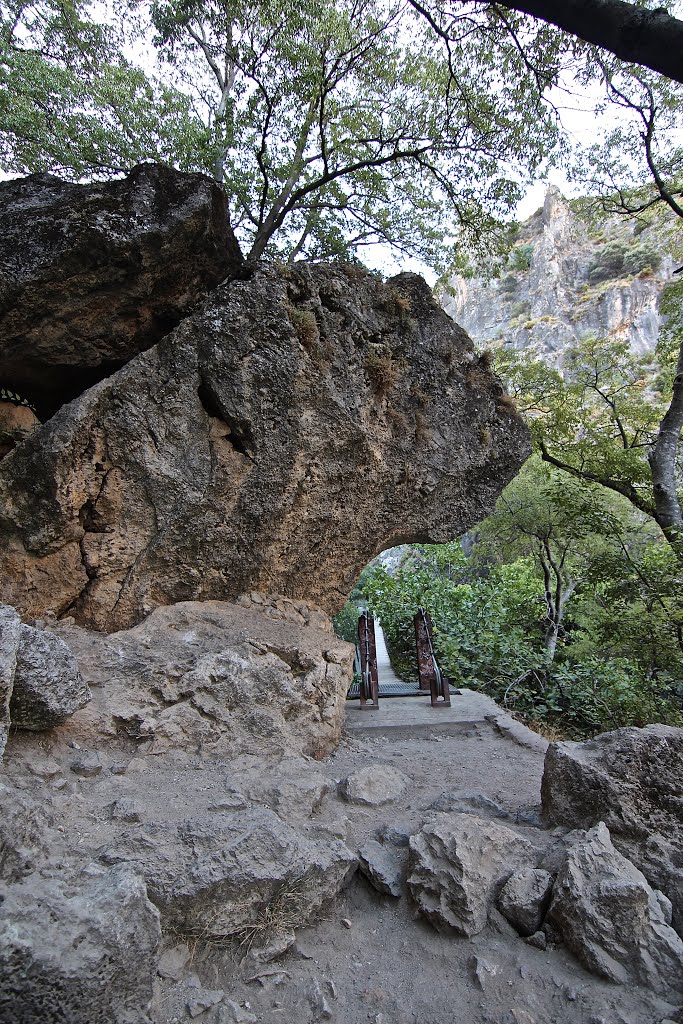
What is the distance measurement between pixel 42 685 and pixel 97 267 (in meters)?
2.97

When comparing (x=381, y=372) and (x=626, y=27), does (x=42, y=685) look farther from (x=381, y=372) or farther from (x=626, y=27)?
(x=626, y=27)

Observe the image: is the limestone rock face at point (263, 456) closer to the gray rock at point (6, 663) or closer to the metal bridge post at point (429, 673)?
the gray rock at point (6, 663)

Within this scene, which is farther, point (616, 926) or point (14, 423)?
point (14, 423)

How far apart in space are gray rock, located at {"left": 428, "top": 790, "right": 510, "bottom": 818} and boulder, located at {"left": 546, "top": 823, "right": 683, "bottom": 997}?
0.81 metres

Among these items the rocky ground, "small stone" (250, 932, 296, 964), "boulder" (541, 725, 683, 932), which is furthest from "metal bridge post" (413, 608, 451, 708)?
"small stone" (250, 932, 296, 964)

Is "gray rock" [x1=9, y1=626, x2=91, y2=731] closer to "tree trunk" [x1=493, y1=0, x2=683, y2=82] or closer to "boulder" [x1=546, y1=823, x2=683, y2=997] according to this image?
"boulder" [x1=546, y1=823, x2=683, y2=997]

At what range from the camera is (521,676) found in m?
8.30

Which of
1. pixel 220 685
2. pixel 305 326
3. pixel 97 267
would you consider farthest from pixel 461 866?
pixel 97 267

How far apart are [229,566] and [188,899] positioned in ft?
7.40

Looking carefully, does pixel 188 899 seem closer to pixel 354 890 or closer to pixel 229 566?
pixel 354 890

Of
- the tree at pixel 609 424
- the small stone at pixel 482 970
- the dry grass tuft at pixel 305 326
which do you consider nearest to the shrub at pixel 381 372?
the dry grass tuft at pixel 305 326

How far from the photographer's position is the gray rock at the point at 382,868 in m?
2.64

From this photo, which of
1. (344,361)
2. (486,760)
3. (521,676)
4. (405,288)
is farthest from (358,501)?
(521,676)

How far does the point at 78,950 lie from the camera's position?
1.70 metres
